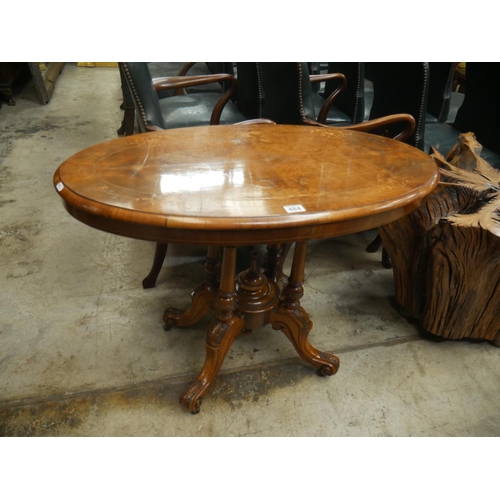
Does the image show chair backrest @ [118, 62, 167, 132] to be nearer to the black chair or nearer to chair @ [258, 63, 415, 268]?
chair @ [258, 63, 415, 268]

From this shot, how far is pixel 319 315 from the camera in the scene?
1783mm

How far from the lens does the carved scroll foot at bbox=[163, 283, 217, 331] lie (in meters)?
1.56

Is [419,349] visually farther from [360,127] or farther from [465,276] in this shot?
[360,127]

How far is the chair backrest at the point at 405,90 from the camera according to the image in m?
2.02

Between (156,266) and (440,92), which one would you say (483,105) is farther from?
(156,266)

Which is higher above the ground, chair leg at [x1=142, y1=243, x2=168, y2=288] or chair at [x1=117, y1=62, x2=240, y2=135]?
chair at [x1=117, y1=62, x2=240, y2=135]

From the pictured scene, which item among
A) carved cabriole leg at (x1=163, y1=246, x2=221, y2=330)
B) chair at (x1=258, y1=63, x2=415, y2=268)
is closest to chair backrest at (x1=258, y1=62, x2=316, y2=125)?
chair at (x1=258, y1=63, x2=415, y2=268)

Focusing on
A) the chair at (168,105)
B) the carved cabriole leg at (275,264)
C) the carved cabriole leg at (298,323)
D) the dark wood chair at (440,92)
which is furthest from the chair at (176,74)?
the carved cabriole leg at (298,323)

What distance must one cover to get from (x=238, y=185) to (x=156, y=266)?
0.96m

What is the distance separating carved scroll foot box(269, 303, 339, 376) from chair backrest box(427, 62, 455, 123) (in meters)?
2.05

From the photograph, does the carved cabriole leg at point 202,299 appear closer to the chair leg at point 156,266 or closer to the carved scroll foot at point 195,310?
the carved scroll foot at point 195,310

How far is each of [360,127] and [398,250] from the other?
1.86 feet

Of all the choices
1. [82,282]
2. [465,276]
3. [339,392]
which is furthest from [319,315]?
[82,282]

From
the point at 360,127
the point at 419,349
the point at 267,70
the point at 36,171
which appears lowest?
the point at 419,349
